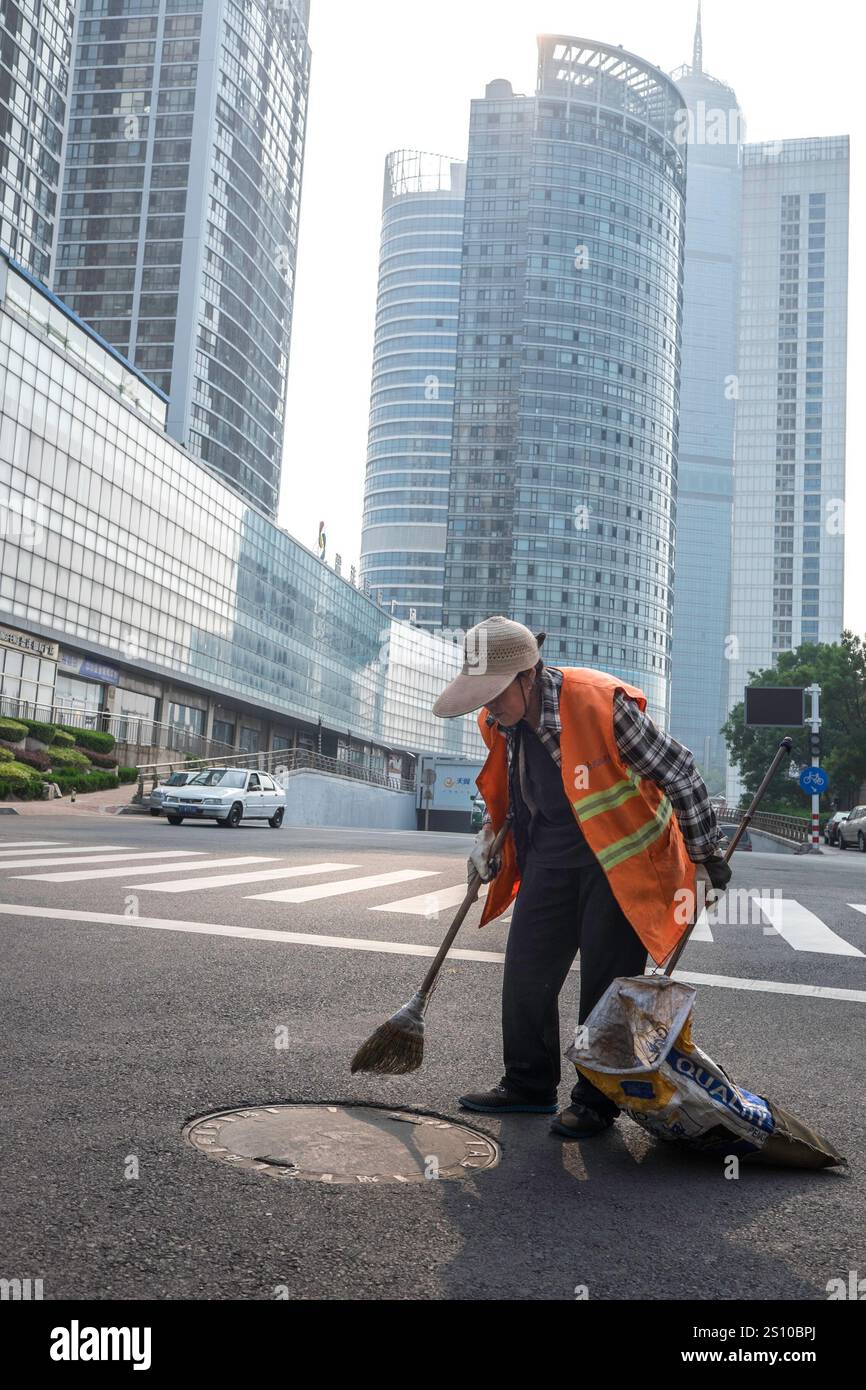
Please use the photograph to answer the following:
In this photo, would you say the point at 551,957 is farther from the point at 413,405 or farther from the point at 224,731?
the point at 413,405

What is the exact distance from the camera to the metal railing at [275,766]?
3807 centimetres

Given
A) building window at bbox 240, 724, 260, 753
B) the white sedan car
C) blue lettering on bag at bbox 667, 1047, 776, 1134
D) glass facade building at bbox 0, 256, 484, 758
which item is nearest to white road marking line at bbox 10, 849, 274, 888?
blue lettering on bag at bbox 667, 1047, 776, 1134

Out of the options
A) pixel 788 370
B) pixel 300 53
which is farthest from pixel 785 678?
pixel 788 370

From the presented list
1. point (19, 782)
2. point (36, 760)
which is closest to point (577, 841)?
point (19, 782)

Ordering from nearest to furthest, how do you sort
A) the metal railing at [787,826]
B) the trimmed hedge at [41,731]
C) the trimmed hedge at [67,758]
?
1. the trimmed hedge at [67,758]
2. the trimmed hedge at [41,731]
3. the metal railing at [787,826]

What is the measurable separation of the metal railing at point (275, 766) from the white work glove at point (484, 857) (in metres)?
28.5

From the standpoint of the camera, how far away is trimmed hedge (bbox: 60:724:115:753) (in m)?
37.6

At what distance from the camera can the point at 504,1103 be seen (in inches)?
160

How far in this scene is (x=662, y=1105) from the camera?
3.56m

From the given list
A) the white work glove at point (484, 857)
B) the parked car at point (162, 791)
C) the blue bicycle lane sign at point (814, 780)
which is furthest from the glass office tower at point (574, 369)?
the white work glove at point (484, 857)

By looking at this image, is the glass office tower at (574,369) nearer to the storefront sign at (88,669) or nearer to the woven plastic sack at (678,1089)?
the storefront sign at (88,669)

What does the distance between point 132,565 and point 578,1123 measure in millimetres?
55398
